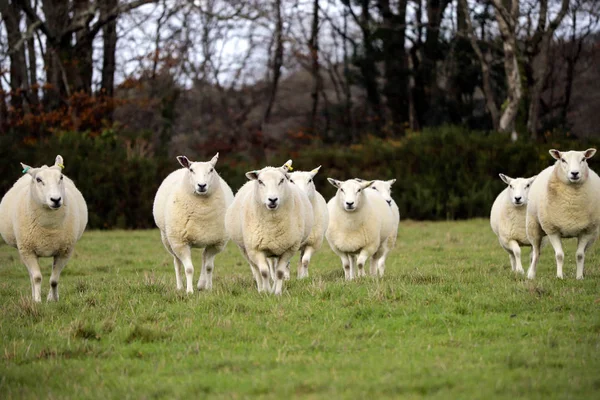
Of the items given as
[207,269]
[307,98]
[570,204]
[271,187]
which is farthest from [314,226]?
[307,98]

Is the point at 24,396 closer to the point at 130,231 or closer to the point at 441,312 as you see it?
the point at 441,312

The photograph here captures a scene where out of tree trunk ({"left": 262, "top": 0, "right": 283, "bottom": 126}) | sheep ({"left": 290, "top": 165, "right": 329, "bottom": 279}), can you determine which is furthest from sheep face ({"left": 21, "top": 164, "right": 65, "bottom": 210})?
tree trunk ({"left": 262, "top": 0, "right": 283, "bottom": 126})

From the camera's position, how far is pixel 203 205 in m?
9.92

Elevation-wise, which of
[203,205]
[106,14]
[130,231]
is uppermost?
[106,14]

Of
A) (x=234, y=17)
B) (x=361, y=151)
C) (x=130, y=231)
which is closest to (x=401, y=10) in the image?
(x=234, y=17)

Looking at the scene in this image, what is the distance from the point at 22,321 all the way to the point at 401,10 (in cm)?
3014

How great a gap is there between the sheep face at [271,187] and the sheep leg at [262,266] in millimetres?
552

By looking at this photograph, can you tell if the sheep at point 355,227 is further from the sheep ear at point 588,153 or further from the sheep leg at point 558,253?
the sheep ear at point 588,153

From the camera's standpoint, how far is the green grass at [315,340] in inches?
213

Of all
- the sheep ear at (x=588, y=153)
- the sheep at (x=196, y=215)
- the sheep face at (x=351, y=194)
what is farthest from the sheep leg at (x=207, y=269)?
the sheep ear at (x=588, y=153)

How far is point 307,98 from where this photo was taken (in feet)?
162

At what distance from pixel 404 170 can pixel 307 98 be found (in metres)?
25.4

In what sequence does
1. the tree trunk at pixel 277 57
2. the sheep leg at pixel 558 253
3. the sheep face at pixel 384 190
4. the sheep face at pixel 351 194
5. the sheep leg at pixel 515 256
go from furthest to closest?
the tree trunk at pixel 277 57 → the sheep face at pixel 384 190 → the sheep leg at pixel 515 256 → the sheep face at pixel 351 194 → the sheep leg at pixel 558 253

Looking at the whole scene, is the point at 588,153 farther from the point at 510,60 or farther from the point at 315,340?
the point at 510,60
